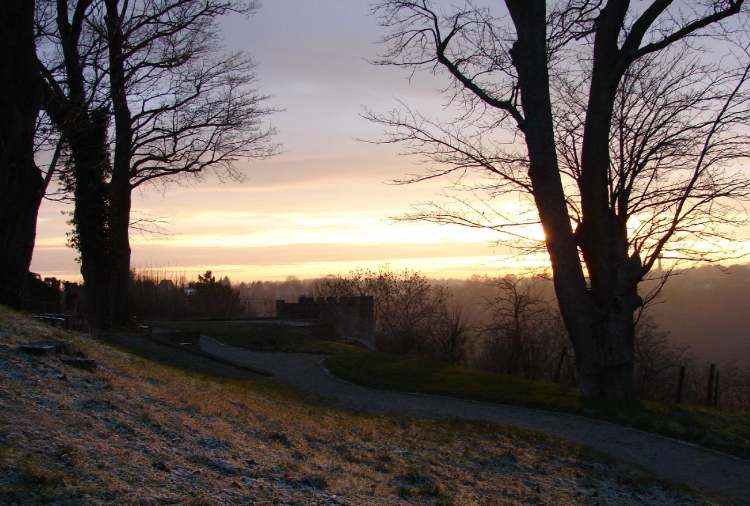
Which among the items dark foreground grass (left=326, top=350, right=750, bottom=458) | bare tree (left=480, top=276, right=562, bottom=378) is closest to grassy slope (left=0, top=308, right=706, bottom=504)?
dark foreground grass (left=326, top=350, right=750, bottom=458)

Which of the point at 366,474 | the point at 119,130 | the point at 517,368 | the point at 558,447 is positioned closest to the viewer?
the point at 366,474

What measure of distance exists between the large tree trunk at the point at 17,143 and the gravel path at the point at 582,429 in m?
6.38

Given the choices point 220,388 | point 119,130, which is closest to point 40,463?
point 220,388

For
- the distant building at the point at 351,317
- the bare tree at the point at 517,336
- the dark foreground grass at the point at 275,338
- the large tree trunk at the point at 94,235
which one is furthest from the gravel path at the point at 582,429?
the distant building at the point at 351,317

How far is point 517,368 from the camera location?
27.6 m

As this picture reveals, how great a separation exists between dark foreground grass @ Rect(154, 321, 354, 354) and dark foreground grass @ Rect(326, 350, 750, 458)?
12.2 feet

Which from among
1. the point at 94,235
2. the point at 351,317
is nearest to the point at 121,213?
the point at 94,235

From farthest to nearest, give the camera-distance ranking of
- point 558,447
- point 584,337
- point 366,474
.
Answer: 1. point 584,337
2. point 558,447
3. point 366,474

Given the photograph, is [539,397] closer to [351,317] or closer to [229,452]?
[229,452]

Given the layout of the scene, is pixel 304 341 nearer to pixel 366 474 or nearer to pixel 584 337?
pixel 584 337

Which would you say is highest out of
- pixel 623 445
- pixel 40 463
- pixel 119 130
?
pixel 119 130

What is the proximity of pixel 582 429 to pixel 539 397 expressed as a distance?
109 inches

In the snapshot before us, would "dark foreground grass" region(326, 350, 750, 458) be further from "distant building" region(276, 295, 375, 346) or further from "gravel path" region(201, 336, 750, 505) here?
"distant building" region(276, 295, 375, 346)

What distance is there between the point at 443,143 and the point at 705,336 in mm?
73745
